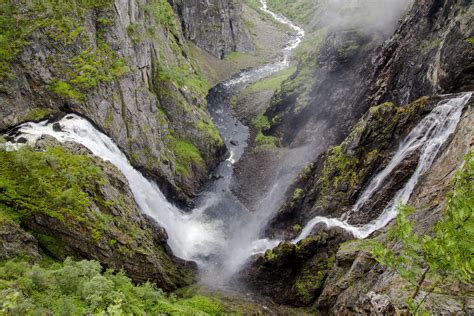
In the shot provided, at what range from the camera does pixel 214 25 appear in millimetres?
89812

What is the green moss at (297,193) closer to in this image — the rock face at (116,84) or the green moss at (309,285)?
the green moss at (309,285)

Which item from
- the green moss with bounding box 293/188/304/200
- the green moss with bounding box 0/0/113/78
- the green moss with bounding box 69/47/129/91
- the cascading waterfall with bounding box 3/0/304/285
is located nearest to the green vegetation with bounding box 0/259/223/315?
the cascading waterfall with bounding box 3/0/304/285

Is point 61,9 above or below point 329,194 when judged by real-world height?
above

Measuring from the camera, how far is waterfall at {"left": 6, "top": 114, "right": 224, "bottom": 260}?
29.2 metres

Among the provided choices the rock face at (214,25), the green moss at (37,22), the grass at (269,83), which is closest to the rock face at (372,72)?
the grass at (269,83)

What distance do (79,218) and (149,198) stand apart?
40.2 ft

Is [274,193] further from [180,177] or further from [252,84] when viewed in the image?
[252,84]

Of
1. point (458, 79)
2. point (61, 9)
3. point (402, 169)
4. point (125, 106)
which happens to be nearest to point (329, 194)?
point (402, 169)

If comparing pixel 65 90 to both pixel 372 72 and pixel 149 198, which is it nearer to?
pixel 149 198

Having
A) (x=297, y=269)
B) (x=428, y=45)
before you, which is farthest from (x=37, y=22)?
(x=428, y=45)

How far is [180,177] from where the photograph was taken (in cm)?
4359

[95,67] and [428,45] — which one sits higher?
[428,45]

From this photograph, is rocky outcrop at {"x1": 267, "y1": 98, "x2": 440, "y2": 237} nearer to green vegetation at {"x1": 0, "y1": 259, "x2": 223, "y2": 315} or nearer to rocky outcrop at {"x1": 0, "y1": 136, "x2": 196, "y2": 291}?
rocky outcrop at {"x1": 0, "y1": 136, "x2": 196, "y2": 291}

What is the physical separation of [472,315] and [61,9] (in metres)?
38.2
